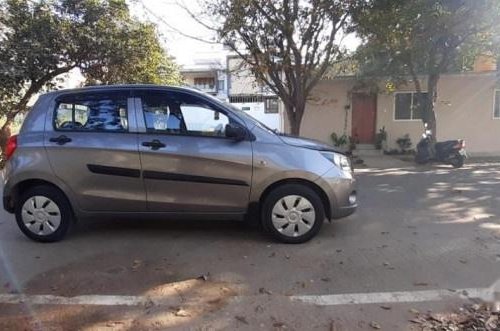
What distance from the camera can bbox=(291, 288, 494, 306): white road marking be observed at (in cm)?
404

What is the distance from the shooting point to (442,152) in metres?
15.2

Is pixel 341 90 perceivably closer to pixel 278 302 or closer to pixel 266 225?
pixel 266 225

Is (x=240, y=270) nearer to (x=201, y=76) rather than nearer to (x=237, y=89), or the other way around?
(x=237, y=89)

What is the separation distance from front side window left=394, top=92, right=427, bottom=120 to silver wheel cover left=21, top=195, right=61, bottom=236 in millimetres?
16538

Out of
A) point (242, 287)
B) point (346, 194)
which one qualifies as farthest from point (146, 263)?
point (346, 194)

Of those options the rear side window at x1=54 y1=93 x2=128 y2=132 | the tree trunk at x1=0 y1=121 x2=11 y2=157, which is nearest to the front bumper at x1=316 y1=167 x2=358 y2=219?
the rear side window at x1=54 y1=93 x2=128 y2=132

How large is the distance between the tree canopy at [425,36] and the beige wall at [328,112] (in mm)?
1943

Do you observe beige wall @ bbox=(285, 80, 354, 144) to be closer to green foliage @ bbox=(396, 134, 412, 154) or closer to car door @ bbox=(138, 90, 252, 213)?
green foliage @ bbox=(396, 134, 412, 154)

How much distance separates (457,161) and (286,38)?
6491mm

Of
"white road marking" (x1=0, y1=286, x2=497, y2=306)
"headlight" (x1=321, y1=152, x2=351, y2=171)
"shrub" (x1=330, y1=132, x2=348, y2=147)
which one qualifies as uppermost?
"headlight" (x1=321, y1=152, x2=351, y2=171)

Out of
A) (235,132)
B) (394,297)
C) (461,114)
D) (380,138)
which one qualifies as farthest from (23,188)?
(461,114)

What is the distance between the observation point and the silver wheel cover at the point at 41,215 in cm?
563

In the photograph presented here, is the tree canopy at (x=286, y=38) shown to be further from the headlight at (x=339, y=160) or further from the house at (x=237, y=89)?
the headlight at (x=339, y=160)

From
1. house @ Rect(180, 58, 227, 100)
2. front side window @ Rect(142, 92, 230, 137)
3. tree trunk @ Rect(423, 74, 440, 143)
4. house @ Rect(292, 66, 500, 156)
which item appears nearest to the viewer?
front side window @ Rect(142, 92, 230, 137)
